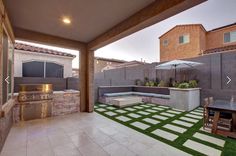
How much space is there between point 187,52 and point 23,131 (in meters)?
12.1

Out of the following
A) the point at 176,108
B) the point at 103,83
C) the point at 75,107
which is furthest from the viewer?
the point at 103,83

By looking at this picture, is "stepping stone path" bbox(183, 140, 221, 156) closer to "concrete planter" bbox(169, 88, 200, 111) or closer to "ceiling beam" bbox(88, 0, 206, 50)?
"ceiling beam" bbox(88, 0, 206, 50)

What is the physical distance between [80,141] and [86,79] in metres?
3.02

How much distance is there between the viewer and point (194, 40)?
402 inches

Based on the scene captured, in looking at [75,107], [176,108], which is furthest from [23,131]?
[176,108]

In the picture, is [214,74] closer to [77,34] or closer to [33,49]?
[77,34]

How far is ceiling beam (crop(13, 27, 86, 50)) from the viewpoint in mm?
3685

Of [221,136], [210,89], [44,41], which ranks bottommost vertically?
[221,136]

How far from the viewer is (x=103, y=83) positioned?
793 cm

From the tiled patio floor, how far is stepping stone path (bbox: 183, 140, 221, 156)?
14.4 inches

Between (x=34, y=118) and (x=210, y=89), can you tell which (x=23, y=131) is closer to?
(x=34, y=118)

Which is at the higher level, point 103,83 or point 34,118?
point 103,83

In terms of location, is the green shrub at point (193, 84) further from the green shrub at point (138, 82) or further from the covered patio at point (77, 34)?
the covered patio at point (77, 34)

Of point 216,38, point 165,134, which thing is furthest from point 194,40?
point 165,134
